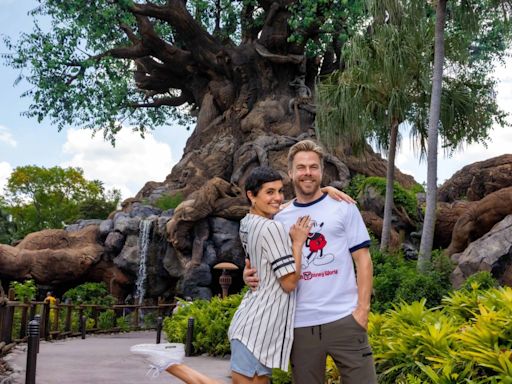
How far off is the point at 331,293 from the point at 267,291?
12.9 inches

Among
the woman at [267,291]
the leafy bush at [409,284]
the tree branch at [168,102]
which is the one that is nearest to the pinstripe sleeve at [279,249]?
the woman at [267,291]

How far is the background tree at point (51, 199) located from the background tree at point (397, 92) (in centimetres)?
2643

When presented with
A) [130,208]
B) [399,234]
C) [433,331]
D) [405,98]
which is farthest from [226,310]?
[130,208]

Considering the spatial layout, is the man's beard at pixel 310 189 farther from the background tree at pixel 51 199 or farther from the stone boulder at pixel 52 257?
the background tree at pixel 51 199

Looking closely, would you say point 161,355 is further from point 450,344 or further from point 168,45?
point 168,45

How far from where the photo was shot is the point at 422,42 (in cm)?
1518

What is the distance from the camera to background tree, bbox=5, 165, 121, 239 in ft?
130

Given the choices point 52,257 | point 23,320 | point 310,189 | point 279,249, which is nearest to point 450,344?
point 310,189

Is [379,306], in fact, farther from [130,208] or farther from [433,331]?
[130,208]

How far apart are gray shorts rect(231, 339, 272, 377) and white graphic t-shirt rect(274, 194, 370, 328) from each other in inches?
10.9

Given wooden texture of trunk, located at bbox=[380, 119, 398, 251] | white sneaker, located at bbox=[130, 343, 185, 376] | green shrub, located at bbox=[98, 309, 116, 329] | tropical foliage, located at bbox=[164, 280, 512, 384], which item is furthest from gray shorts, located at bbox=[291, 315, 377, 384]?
green shrub, located at bbox=[98, 309, 116, 329]

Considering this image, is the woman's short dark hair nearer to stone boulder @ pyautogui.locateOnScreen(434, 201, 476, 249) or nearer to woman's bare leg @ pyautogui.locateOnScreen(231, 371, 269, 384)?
woman's bare leg @ pyautogui.locateOnScreen(231, 371, 269, 384)

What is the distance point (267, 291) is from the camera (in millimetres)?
3287

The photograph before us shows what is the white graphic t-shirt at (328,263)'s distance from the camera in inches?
130
